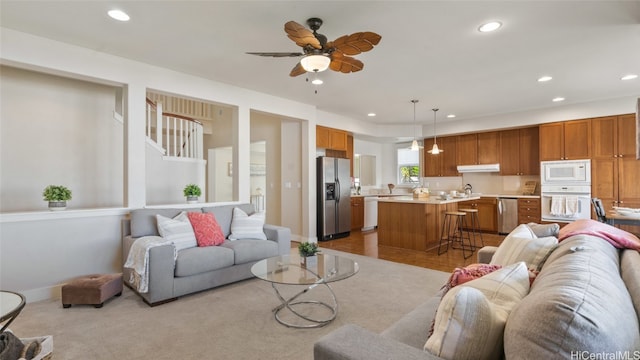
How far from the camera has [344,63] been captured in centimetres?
290

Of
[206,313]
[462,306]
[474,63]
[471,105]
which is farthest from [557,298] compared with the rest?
[471,105]

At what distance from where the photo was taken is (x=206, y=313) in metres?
2.73

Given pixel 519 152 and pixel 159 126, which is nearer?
pixel 159 126

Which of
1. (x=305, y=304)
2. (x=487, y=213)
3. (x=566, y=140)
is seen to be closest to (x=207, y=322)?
(x=305, y=304)

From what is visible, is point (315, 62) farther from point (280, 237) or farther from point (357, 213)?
point (357, 213)

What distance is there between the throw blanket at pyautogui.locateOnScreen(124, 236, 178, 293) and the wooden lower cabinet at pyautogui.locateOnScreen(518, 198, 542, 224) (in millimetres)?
6570

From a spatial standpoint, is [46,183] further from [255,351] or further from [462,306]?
[462,306]

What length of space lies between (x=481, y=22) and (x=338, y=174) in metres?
3.97

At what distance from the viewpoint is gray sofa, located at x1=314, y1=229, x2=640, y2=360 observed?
29.2 inches

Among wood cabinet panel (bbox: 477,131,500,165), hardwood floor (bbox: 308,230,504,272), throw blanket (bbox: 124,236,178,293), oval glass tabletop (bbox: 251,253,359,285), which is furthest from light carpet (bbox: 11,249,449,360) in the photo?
wood cabinet panel (bbox: 477,131,500,165)

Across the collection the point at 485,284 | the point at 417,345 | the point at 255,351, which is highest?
the point at 485,284

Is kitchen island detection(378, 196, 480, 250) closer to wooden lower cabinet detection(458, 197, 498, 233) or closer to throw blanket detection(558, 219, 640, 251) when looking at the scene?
wooden lower cabinet detection(458, 197, 498, 233)

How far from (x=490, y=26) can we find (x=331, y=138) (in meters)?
3.88

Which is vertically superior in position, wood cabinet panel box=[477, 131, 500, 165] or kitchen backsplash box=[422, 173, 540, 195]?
wood cabinet panel box=[477, 131, 500, 165]
